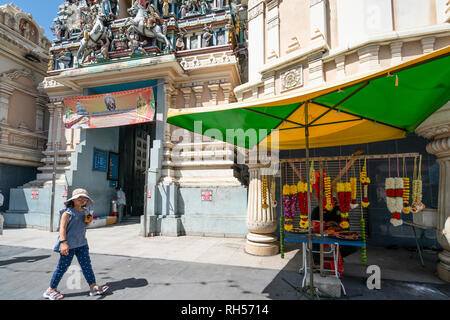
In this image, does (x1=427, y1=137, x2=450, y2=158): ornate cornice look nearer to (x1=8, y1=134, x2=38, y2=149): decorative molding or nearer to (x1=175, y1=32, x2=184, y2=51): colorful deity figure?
(x1=175, y1=32, x2=184, y2=51): colorful deity figure

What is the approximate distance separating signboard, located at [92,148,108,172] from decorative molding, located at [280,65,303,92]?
9.57 m

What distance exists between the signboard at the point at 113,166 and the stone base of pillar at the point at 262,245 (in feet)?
30.6

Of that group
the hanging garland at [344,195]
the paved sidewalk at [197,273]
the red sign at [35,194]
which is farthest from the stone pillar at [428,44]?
the red sign at [35,194]

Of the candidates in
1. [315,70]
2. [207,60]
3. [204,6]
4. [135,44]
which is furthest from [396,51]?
[135,44]

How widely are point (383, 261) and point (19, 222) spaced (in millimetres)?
13707

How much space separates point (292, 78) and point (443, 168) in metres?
3.90

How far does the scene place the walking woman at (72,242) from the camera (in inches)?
142

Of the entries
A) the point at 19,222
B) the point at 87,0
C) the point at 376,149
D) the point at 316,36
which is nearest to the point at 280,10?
the point at 316,36

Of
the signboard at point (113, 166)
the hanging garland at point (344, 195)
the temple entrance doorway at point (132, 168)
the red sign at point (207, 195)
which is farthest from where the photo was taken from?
the temple entrance doorway at point (132, 168)

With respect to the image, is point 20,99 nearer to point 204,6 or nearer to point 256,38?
point 204,6

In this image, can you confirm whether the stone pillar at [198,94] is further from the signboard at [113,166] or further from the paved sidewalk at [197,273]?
the paved sidewalk at [197,273]

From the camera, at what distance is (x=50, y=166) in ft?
40.6

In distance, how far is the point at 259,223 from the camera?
6.25 metres
